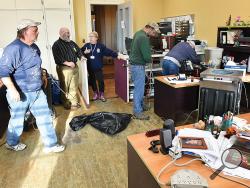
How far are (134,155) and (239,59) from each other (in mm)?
3009

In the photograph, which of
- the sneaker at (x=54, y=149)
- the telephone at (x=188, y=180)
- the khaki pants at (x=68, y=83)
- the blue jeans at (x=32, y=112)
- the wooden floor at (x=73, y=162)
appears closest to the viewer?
the telephone at (x=188, y=180)

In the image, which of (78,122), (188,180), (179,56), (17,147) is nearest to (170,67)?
(179,56)

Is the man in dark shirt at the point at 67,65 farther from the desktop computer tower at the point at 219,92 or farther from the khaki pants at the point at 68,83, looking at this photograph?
the desktop computer tower at the point at 219,92

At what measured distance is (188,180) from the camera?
1073mm

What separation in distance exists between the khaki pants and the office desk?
5.05 feet

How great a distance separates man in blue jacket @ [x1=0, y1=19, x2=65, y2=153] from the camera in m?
2.25

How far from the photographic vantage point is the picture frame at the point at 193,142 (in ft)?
4.44

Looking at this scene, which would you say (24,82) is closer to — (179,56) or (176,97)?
(176,97)

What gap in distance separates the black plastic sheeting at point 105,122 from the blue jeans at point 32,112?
0.67 m

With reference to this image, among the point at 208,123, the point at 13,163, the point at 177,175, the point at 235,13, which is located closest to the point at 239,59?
the point at 235,13

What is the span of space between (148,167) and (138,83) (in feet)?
7.70

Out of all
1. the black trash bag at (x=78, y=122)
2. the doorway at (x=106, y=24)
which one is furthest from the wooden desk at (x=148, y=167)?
the doorway at (x=106, y=24)

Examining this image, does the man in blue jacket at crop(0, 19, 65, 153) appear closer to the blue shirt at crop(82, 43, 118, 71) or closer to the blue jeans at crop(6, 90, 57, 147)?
the blue jeans at crop(6, 90, 57, 147)

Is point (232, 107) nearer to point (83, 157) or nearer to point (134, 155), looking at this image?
point (134, 155)
